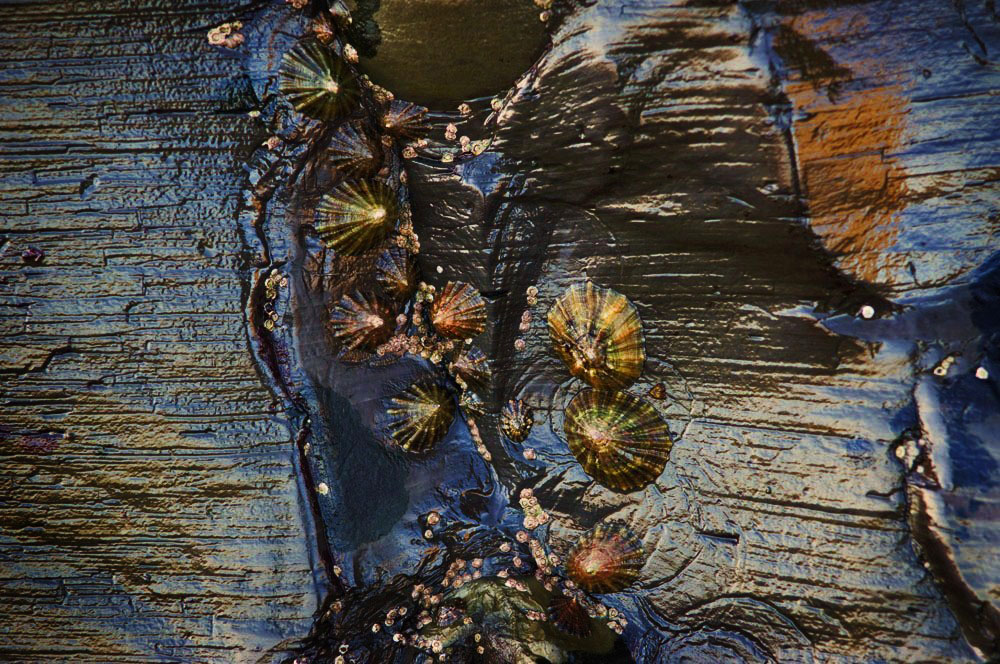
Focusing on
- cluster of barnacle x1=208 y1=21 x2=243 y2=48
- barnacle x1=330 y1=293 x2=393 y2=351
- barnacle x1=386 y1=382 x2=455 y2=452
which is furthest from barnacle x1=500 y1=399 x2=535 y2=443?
cluster of barnacle x1=208 y1=21 x2=243 y2=48

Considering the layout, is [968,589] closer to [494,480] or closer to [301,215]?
[494,480]

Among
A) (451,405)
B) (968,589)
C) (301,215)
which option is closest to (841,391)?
(968,589)

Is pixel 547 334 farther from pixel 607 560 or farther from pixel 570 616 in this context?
pixel 570 616

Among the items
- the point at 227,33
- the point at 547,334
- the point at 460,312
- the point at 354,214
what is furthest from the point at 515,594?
the point at 227,33

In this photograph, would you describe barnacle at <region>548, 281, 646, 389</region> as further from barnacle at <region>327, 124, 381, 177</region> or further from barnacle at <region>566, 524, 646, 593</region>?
barnacle at <region>327, 124, 381, 177</region>

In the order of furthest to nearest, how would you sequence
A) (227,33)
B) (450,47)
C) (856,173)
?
(227,33) → (450,47) → (856,173)
